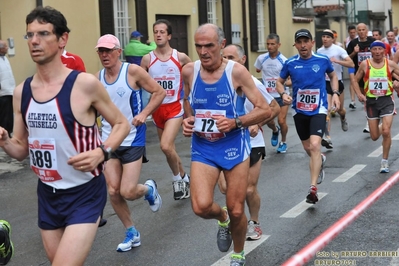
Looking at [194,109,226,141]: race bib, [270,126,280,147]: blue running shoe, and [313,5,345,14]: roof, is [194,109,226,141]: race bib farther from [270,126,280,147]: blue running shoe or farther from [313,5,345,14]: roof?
[313,5,345,14]: roof

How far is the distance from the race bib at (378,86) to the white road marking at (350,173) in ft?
3.42

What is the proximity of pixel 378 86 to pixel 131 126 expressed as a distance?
16.4 ft

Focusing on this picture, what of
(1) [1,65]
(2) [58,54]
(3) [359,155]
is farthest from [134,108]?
(1) [1,65]

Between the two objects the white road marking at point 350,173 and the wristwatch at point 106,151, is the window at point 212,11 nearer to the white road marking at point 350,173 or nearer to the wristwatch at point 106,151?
the white road marking at point 350,173

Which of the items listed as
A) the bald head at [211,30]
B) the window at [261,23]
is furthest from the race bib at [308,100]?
the window at [261,23]

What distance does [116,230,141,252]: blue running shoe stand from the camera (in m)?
7.23

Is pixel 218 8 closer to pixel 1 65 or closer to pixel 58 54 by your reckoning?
pixel 1 65

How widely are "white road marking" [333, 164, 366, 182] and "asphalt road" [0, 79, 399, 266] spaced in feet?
0.09

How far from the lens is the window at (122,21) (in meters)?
21.0

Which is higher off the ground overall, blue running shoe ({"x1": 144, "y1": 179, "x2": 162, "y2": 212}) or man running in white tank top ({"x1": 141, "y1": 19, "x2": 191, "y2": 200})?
man running in white tank top ({"x1": 141, "y1": 19, "x2": 191, "y2": 200})

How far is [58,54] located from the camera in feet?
16.0

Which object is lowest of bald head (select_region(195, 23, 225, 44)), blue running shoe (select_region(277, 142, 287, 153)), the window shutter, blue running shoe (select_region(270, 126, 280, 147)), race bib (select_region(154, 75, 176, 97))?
blue running shoe (select_region(277, 142, 287, 153))

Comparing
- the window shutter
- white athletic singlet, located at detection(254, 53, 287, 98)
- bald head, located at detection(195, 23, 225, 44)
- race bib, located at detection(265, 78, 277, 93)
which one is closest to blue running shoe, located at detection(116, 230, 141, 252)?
bald head, located at detection(195, 23, 225, 44)

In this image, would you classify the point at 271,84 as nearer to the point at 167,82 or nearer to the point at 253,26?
the point at 167,82
